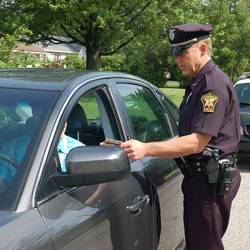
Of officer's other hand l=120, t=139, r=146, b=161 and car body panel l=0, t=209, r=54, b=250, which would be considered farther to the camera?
officer's other hand l=120, t=139, r=146, b=161

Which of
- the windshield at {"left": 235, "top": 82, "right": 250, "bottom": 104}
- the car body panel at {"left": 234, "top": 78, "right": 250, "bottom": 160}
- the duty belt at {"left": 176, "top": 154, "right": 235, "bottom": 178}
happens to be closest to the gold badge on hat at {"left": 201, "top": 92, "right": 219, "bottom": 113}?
the duty belt at {"left": 176, "top": 154, "right": 235, "bottom": 178}

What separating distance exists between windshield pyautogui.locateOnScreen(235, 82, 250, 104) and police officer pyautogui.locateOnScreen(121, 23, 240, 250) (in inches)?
311

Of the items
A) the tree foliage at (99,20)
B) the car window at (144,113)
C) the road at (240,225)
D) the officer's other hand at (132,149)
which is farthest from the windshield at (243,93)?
the tree foliage at (99,20)

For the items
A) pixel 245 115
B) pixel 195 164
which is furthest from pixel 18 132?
pixel 245 115

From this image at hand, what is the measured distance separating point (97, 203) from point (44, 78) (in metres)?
0.80

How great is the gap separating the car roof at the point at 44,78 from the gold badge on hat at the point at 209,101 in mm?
621

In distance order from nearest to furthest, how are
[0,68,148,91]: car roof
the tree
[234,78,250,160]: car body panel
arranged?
[0,68,148,91]: car roof < [234,78,250,160]: car body panel < the tree

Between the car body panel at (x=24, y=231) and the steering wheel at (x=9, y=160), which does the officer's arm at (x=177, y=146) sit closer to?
the steering wheel at (x=9, y=160)

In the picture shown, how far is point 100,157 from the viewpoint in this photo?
8.43 ft

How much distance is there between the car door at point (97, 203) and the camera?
247cm

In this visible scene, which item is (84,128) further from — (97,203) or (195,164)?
(97,203)

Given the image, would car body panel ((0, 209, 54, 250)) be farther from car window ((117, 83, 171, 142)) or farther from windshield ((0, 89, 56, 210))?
car window ((117, 83, 171, 142))

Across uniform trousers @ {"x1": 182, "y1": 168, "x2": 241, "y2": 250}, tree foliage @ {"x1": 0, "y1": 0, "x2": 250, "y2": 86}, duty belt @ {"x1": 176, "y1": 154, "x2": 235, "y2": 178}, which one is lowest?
tree foliage @ {"x1": 0, "y1": 0, "x2": 250, "y2": 86}

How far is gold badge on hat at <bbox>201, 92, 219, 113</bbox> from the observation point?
10.9 feet
